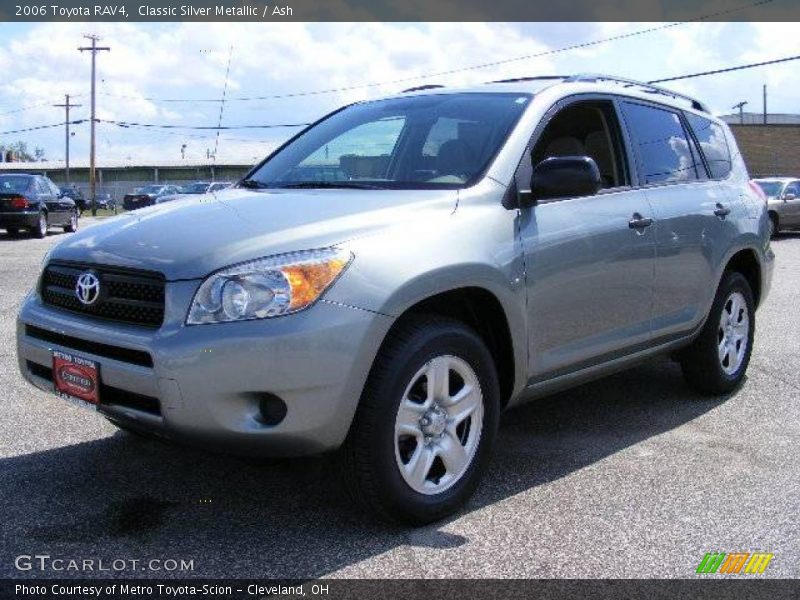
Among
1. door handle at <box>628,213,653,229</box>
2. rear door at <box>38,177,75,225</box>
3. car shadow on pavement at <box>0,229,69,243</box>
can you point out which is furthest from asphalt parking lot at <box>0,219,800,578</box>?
rear door at <box>38,177,75,225</box>

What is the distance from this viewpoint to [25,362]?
12.4 ft

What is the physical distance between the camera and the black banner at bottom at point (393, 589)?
2934 millimetres

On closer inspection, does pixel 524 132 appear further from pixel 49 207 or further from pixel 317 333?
pixel 49 207

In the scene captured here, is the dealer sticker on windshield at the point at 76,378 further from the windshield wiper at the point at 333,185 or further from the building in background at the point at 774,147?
the building in background at the point at 774,147

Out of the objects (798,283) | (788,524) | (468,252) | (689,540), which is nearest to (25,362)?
(468,252)

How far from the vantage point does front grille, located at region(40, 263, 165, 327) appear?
322 cm

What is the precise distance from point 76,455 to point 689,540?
9.40 feet

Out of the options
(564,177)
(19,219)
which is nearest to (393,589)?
(564,177)

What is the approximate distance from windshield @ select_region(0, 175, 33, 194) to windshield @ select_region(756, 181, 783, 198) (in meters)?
18.5

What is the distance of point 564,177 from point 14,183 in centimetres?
2026

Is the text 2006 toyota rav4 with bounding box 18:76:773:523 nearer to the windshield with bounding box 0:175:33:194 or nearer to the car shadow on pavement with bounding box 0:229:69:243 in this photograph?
the car shadow on pavement with bounding box 0:229:69:243

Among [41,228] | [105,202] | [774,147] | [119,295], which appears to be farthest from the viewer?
[105,202]

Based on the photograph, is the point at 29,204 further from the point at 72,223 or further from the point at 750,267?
the point at 750,267

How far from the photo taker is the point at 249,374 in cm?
302
